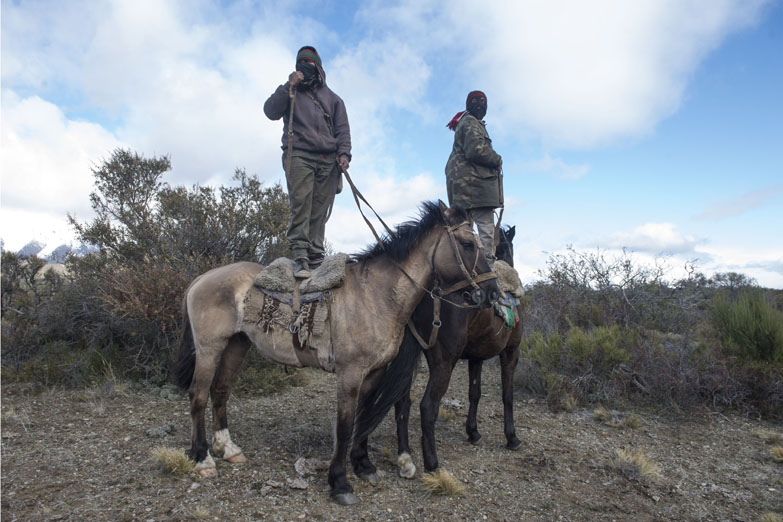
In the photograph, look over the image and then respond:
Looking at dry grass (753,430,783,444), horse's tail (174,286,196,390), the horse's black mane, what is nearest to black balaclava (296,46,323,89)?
the horse's black mane

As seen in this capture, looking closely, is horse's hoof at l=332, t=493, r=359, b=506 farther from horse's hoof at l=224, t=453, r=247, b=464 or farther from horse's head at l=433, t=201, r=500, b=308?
horse's head at l=433, t=201, r=500, b=308

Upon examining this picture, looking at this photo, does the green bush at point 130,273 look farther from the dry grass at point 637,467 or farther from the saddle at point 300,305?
the dry grass at point 637,467

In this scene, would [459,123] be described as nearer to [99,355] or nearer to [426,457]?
[426,457]

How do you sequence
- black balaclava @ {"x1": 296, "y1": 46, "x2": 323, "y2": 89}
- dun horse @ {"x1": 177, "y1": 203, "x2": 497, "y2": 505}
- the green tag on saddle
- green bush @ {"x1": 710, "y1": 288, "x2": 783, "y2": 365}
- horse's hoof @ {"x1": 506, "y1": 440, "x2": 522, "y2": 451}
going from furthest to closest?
green bush @ {"x1": 710, "y1": 288, "x2": 783, "y2": 365}, horse's hoof @ {"x1": 506, "y1": 440, "x2": 522, "y2": 451}, the green tag on saddle, black balaclava @ {"x1": 296, "y1": 46, "x2": 323, "y2": 89}, dun horse @ {"x1": 177, "y1": 203, "x2": 497, "y2": 505}

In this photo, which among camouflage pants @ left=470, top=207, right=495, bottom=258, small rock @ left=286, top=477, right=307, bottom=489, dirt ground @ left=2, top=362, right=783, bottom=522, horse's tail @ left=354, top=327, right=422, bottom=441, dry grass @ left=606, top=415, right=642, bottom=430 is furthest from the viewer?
dry grass @ left=606, top=415, right=642, bottom=430

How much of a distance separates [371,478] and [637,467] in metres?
2.53

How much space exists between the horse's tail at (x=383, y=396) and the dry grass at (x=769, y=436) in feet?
14.5

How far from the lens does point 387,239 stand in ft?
12.9

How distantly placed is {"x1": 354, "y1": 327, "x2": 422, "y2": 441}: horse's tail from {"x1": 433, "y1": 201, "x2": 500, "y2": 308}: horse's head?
0.79 metres

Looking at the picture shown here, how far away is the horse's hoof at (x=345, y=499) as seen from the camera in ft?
11.1

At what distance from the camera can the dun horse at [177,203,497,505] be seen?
3502 mm

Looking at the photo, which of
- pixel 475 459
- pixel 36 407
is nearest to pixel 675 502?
pixel 475 459

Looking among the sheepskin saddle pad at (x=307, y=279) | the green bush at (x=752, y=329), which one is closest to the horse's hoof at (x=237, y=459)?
the sheepskin saddle pad at (x=307, y=279)

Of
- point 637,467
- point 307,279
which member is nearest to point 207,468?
point 307,279
